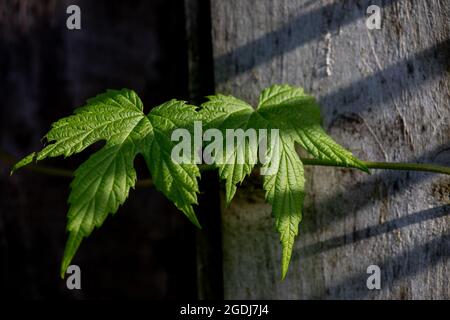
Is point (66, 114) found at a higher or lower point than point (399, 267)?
higher

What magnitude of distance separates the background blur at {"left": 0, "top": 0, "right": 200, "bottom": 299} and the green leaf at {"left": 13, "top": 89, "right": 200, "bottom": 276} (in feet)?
2.02

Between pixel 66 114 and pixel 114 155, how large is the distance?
Result: 2.71ft

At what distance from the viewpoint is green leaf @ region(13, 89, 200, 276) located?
1.04 metres

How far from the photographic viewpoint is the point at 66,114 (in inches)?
73.7

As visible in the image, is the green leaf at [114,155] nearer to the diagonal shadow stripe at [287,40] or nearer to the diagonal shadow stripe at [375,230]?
the diagonal shadow stripe at [287,40]

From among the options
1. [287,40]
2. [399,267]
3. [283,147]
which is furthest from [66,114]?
[399,267]

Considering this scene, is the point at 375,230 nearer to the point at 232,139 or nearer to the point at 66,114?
the point at 232,139

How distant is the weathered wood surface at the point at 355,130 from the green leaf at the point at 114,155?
33 centimetres

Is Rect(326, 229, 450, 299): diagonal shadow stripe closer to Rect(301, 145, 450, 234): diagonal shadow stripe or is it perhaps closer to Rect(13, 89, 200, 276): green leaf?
Rect(301, 145, 450, 234): diagonal shadow stripe

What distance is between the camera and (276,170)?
1.16 m

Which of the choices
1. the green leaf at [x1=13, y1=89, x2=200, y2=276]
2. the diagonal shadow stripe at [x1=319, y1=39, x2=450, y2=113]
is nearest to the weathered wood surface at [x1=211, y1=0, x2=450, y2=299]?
the diagonal shadow stripe at [x1=319, y1=39, x2=450, y2=113]

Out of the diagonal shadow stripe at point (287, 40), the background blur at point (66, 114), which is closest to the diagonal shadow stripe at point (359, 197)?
the diagonal shadow stripe at point (287, 40)

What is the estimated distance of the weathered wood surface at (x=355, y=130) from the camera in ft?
4.39

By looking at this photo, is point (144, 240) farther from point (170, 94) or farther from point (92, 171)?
point (92, 171)
